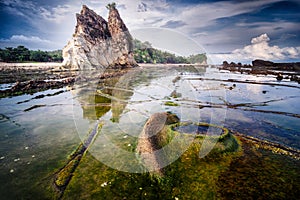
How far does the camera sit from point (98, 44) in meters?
56.8

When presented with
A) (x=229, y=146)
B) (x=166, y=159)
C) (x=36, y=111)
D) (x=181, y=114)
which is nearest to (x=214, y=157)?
(x=229, y=146)

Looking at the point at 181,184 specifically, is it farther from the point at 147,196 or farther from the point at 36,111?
the point at 36,111

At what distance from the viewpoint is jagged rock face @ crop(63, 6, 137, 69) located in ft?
170

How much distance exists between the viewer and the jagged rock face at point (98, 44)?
170ft

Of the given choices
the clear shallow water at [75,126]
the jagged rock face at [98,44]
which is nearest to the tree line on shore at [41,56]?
the jagged rock face at [98,44]

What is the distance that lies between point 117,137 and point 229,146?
4.62 m

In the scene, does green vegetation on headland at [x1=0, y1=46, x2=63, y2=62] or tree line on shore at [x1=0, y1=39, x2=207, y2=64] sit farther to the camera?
tree line on shore at [x1=0, y1=39, x2=207, y2=64]

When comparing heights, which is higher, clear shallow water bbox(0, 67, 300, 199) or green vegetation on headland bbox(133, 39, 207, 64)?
green vegetation on headland bbox(133, 39, 207, 64)

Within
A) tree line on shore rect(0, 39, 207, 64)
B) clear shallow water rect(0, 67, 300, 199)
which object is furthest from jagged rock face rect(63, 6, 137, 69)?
clear shallow water rect(0, 67, 300, 199)

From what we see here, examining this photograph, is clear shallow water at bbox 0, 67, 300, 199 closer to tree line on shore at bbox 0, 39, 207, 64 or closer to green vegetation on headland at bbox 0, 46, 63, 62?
tree line on shore at bbox 0, 39, 207, 64

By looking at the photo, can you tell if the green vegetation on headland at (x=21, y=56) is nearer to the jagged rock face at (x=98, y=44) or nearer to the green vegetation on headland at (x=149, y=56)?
the jagged rock face at (x=98, y=44)

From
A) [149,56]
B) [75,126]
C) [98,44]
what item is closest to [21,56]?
[98,44]

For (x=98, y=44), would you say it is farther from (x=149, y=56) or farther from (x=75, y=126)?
(x=149, y=56)

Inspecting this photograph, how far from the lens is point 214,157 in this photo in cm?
539
